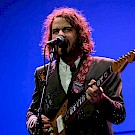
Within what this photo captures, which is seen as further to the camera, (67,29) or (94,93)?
(67,29)

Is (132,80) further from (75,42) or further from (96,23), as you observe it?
(75,42)

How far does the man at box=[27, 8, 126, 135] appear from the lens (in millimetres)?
1313

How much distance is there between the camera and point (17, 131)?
2.31 meters

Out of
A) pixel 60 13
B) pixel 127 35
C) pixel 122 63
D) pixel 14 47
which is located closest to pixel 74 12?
pixel 60 13

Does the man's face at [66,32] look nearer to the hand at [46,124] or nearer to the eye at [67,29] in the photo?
the eye at [67,29]

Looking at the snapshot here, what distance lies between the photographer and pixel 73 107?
54.4 inches

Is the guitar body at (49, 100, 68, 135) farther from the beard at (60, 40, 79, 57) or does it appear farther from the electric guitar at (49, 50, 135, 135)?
the beard at (60, 40, 79, 57)

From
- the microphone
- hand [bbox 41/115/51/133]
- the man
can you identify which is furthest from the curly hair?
hand [bbox 41/115/51/133]

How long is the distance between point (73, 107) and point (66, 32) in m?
0.33

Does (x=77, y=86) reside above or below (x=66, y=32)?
below

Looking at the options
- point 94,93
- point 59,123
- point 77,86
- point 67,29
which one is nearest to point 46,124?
point 59,123

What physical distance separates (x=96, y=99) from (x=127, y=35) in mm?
1059

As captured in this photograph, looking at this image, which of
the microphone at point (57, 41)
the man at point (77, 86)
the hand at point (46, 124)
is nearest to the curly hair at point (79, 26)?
the man at point (77, 86)

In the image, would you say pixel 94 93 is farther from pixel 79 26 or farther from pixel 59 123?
pixel 79 26
